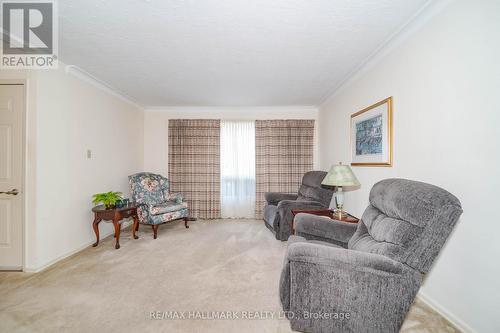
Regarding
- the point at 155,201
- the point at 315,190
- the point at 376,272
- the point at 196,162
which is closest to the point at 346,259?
the point at 376,272

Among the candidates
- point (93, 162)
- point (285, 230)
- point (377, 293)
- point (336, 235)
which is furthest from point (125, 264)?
point (377, 293)

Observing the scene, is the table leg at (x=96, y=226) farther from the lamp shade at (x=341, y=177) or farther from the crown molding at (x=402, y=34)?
the crown molding at (x=402, y=34)

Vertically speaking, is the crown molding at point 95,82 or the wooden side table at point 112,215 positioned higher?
the crown molding at point 95,82

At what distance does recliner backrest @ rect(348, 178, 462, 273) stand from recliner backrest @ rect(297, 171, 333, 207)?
1888mm

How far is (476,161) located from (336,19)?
151cm

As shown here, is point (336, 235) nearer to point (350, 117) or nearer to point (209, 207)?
point (350, 117)

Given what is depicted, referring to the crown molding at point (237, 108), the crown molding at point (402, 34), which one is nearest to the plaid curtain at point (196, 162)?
the crown molding at point (237, 108)

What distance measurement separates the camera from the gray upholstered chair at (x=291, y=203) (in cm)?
329

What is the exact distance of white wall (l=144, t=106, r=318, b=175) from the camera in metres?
4.78

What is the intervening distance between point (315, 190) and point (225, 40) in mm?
2618

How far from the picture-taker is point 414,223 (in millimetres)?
1303

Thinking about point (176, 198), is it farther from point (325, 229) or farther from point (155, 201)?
point (325, 229)

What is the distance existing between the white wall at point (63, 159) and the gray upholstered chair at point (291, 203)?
9.12 ft

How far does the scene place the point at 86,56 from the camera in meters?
2.54
